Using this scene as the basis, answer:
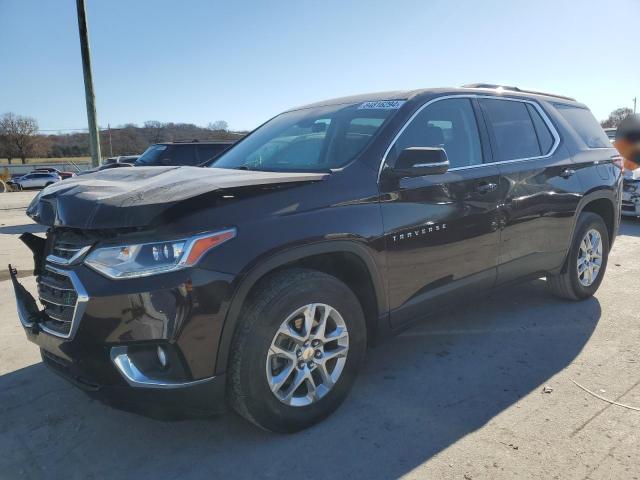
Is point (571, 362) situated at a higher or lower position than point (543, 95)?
lower

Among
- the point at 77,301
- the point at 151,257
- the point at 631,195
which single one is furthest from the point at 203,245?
the point at 631,195

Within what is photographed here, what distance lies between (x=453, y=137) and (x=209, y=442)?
2534 millimetres

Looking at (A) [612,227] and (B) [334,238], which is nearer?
(B) [334,238]

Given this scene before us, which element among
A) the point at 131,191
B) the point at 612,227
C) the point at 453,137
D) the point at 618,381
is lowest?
the point at 618,381

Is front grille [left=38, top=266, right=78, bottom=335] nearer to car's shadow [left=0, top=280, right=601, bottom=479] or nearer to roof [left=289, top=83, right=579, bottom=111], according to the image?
car's shadow [left=0, top=280, right=601, bottom=479]

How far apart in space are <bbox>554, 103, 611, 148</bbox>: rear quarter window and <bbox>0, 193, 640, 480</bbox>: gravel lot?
72.7 inches

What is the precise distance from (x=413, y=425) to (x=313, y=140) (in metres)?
1.95

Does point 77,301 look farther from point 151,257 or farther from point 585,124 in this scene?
point 585,124

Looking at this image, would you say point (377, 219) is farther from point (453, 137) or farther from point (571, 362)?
point (571, 362)

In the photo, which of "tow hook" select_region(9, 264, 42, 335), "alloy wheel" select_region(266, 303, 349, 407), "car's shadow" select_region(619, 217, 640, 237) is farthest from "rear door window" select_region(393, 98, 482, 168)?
"car's shadow" select_region(619, 217, 640, 237)

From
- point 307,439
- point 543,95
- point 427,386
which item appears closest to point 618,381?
point 427,386

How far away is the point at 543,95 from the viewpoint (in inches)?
178

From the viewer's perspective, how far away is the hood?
2219 mm

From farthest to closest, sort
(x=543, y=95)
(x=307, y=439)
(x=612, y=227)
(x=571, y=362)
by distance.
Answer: (x=612, y=227)
(x=543, y=95)
(x=571, y=362)
(x=307, y=439)
